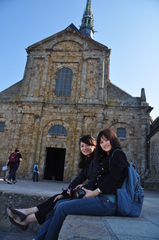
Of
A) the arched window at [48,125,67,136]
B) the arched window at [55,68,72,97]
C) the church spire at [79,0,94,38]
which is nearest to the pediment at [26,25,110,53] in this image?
the arched window at [55,68,72,97]

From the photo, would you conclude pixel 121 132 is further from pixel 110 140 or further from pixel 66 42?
pixel 110 140

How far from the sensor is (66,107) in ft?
58.3

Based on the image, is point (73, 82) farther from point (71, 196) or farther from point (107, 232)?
point (107, 232)

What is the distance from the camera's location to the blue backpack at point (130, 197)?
2.65 m

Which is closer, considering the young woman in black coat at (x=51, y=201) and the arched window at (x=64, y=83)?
the young woman in black coat at (x=51, y=201)

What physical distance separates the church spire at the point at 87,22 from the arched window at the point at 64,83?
28.2 m

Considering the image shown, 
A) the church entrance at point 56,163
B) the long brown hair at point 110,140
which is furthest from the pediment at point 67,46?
the long brown hair at point 110,140

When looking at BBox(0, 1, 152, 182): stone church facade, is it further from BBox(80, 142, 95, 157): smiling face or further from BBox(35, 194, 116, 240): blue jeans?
BBox(35, 194, 116, 240): blue jeans

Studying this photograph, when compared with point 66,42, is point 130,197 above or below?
below

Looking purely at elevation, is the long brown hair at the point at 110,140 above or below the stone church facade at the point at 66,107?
below

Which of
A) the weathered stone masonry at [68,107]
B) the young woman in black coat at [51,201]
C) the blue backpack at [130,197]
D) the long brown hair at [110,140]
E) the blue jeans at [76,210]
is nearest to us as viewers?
the blue jeans at [76,210]

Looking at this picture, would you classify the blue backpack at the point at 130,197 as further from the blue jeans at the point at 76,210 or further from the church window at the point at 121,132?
the church window at the point at 121,132

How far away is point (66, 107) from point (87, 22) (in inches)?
1452

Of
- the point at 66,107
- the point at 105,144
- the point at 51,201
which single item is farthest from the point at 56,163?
the point at 105,144
